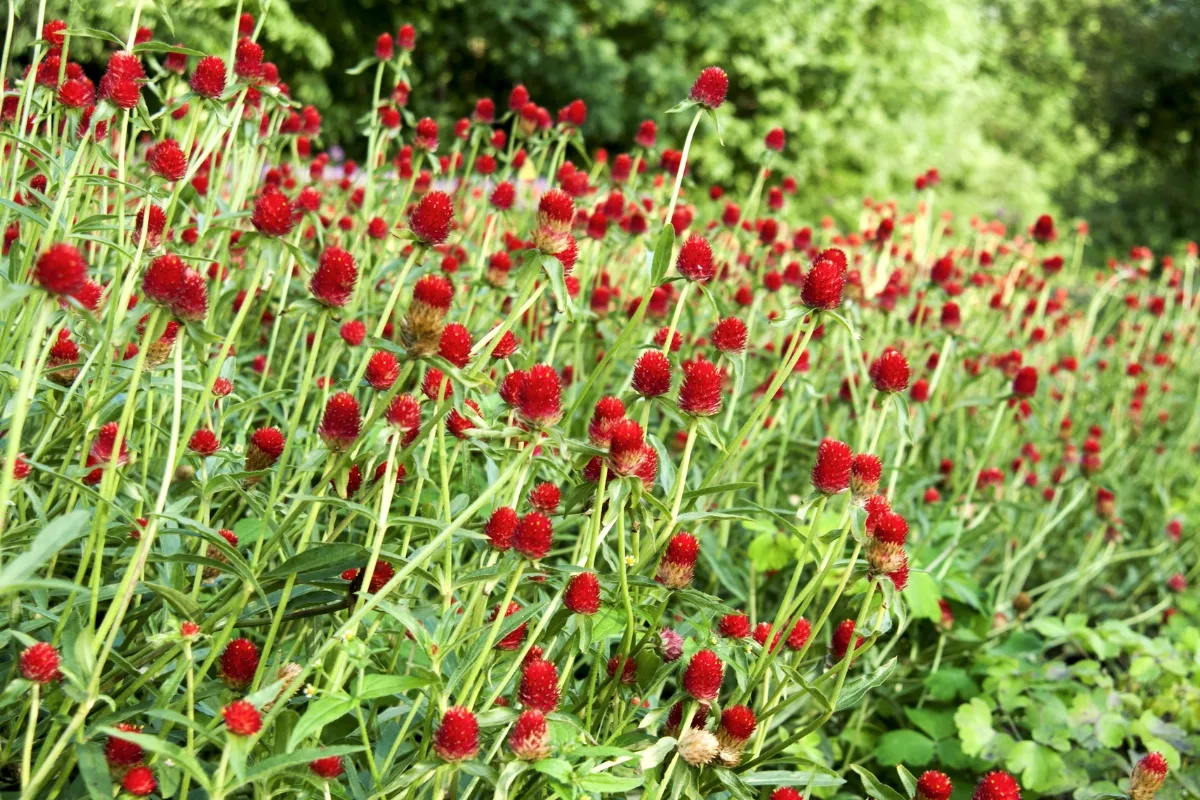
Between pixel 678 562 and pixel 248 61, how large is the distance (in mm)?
1396

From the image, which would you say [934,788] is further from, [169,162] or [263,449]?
[169,162]

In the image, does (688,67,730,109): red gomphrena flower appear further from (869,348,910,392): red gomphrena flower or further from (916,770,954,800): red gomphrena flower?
(916,770,954,800): red gomphrena flower

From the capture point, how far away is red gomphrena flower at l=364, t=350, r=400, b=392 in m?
1.76

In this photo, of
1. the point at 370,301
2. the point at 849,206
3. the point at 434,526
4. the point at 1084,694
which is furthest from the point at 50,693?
the point at 849,206

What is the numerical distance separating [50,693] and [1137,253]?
18.1 feet

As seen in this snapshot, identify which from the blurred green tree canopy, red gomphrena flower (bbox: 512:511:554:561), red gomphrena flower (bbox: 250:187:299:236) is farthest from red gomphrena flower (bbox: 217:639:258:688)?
the blurred green tree canopy

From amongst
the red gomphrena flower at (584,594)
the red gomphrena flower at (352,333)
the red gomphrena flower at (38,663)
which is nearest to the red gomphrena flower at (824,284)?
the red gomphrena flower at (584,594)

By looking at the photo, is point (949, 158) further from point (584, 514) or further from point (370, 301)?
point (584, 514)

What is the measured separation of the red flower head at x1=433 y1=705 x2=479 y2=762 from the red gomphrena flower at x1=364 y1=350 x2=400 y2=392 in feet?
1.75

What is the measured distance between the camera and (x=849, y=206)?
1495 centimetres

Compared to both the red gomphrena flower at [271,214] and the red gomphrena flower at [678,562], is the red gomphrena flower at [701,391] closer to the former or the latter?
the red gomphrena flower at [678,562]

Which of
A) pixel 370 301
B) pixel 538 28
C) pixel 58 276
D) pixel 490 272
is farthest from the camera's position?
pixel 538 28

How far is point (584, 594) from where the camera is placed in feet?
5.52

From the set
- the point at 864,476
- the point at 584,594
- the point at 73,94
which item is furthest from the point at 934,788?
the point at 73,94
